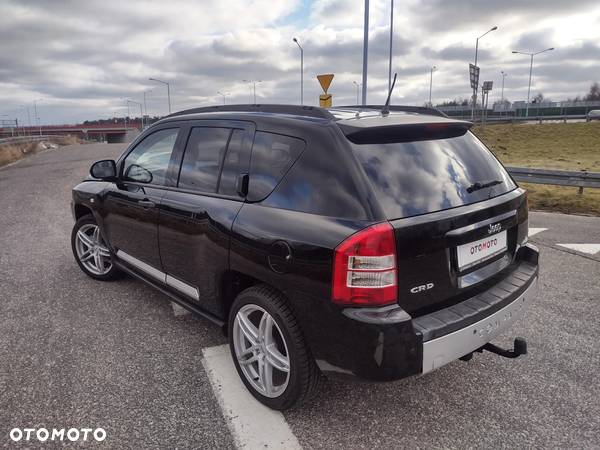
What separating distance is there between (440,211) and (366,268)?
0.58 metres

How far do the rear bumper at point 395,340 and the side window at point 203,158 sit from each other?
1341 millimetres

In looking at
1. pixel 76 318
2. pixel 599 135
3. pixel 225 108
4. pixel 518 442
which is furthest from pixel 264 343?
pixel 599 135

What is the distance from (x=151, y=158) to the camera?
12.8 ft

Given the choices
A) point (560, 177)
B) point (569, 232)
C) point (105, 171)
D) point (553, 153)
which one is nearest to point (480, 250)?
point (105, 171)

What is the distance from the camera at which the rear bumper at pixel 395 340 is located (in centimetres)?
221

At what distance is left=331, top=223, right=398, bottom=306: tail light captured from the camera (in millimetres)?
2211

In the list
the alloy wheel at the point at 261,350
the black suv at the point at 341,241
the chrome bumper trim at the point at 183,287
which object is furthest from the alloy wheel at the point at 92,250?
the alloy wheel at the point at 261,350

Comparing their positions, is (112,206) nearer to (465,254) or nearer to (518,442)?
(465,254)

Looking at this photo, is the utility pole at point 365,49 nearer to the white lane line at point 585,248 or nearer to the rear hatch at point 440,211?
the white lane line at point 585,248

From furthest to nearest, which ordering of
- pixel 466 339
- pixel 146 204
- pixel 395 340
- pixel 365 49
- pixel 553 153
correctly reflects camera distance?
pixel 553 153, pixel 365 49, pixel 146 204, pixel 466 339, pixel 395 340

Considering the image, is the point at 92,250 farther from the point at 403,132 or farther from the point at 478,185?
the point at 478,185

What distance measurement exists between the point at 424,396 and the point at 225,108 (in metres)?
2.40

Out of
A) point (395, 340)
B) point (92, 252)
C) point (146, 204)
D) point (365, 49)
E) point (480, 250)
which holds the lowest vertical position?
point (92, 252)

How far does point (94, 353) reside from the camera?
3.40m
